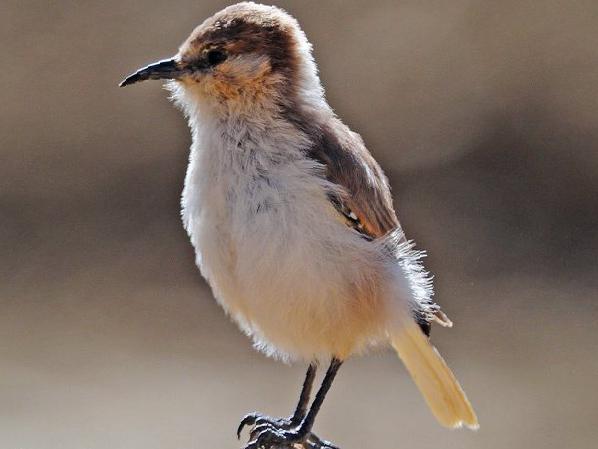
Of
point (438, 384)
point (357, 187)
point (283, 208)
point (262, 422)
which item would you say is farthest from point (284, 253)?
point (438, 384)

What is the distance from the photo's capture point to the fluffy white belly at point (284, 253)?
443cm

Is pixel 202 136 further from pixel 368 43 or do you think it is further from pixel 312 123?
pixel 368 43

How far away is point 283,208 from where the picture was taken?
4.42 m

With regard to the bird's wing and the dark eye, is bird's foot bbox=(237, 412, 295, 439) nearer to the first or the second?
the bird's wing

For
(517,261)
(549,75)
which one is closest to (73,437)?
(517,261)

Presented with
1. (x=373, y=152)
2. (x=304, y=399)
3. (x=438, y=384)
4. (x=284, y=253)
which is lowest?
(x=373, y=152)

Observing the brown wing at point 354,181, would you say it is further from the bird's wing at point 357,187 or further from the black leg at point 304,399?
the black leg at point 304,399

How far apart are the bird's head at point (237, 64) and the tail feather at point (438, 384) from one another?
119 cm

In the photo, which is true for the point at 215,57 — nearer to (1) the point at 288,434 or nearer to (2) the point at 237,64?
(2) the point at 237,64

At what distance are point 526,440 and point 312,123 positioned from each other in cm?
423

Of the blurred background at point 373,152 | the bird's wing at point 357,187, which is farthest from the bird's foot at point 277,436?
the blurred background at point 373,152

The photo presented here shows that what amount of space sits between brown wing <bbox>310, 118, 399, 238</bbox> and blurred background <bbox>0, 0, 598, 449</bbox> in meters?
4.44

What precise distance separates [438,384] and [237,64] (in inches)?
63.2

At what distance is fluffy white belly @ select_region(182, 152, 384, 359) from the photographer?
14.5ft
